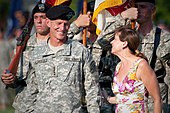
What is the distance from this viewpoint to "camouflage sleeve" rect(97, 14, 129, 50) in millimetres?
11484

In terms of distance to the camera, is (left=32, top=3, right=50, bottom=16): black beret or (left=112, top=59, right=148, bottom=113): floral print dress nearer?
(left=112, top=59, right=148, bottom=113): floral print dress

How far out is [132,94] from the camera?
10.3 meters

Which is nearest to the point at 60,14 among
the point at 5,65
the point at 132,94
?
the point at 132,94

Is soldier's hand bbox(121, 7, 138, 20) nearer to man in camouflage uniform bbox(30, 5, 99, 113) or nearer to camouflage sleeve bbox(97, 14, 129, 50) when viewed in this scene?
camouflage sleeve bbox(97, 14, 129, 50)

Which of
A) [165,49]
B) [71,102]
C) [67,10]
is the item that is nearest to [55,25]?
[67,10]

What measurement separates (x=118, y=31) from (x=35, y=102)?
1432 mm

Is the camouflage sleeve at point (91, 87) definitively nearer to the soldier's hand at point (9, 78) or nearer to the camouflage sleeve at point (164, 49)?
the camouflage sleeve at point (164, 49)

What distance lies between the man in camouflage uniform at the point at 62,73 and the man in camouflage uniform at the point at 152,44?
50.8 inches

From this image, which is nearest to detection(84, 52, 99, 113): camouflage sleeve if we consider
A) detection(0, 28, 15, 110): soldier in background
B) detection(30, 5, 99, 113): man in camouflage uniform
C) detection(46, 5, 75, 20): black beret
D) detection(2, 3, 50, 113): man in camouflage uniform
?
detection(30, 5, 99, 113): man in camouflage uniform

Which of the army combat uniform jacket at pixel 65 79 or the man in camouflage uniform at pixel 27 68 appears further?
the man in camouflage uniform at pixel 27 68

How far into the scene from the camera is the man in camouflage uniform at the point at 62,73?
10.4 metres

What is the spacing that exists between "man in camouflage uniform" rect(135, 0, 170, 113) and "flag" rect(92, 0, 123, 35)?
358 mm

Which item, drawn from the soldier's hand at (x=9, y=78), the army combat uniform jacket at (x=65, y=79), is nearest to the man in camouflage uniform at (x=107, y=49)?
the army combat uniform jacket at (x=65, y=79)

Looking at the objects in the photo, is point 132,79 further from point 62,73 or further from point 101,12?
point 101,12
